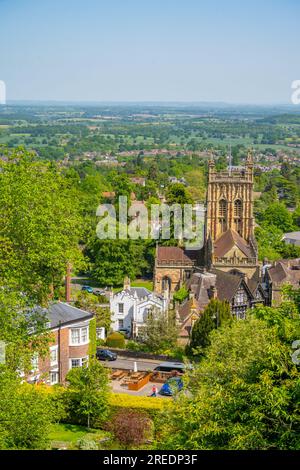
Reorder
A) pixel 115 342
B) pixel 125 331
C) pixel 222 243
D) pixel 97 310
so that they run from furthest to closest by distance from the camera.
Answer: pixel 222 243, pixel 125 331, pixel 97 310, pixel 115 342

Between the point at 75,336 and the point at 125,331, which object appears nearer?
the point at 75,336

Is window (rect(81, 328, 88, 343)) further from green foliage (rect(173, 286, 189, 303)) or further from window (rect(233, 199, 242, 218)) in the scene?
window (rect(233, 199, 242, 218))

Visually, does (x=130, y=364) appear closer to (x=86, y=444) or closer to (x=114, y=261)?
(x=86, y=444)

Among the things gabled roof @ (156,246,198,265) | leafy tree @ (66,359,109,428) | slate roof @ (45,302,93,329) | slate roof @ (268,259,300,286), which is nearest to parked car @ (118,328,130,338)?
gabled roof @ (156,246,198,265)

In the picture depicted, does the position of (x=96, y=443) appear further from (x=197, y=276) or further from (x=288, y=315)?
(x=197, y=276)

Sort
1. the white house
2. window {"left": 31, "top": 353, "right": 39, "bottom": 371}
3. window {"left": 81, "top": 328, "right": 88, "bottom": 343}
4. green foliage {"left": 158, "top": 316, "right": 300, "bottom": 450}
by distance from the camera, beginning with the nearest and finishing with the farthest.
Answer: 1. green foliage {"left": 158, "top": 316, "right": 300, "bottom": 450}
2. window {"left": 31, "top": 353, "right": 39, "bottom": 371}
3. window {"left": 81, "top": 328, "right": 88, "bottom": 343}
4. the white house

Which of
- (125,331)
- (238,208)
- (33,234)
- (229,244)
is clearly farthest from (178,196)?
(33,234)
